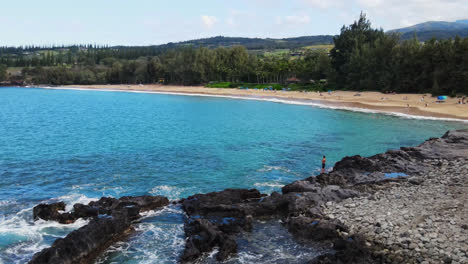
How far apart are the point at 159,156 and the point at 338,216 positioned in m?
19.9

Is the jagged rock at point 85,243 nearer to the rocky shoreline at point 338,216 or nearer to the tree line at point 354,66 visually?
the rocky shoreline at point 338,216

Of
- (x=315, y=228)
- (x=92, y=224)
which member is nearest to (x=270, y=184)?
(x=315, y=228)

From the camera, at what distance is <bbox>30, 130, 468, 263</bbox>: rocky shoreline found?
14305 mm

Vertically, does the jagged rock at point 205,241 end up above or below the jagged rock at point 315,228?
below

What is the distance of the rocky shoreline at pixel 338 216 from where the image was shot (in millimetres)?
14305

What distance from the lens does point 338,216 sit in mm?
17797

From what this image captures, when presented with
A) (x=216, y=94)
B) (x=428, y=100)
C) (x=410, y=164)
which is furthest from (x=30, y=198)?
(x=216, y=94)

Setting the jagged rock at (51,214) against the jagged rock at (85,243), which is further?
the jagged rock at (51,214)

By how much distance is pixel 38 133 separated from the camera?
46719 millimetres

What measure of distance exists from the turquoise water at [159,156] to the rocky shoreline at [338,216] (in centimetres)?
102

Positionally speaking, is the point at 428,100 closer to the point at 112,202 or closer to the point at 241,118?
the point at 241,118

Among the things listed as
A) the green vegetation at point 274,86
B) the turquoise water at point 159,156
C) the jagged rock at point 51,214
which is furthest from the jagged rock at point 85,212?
the green vegetation at point 274,86

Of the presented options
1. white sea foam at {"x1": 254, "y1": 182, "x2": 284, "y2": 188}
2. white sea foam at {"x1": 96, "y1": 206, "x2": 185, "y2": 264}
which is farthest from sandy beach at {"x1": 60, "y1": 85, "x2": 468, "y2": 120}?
white sea foam at {"x1": 96, "y1": 206, "x2": 185, "y2": 264}

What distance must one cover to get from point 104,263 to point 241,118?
47.1m
